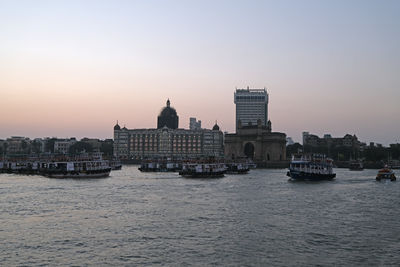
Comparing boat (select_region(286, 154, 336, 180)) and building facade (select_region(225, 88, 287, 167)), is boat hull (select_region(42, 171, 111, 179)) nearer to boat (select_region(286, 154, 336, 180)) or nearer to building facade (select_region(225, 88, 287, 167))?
boat (select_region(286, 154, 336, 180))

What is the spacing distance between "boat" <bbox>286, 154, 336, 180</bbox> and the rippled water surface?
27501 millimetres

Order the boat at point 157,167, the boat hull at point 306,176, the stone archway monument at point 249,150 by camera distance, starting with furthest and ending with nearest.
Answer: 1. the stone archway monument at point 249,150
2. the boat at point 157,167
3. the boat hull at point 306,176

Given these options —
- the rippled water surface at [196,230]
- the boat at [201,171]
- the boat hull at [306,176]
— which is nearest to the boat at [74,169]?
the boat at [201,171]

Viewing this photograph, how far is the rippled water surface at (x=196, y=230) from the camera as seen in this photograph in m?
27.5

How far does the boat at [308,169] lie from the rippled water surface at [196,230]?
27.5 m

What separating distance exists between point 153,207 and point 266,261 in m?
22.0

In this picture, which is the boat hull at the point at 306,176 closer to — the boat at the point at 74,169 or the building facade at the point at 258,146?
the boat at the point at 74,169

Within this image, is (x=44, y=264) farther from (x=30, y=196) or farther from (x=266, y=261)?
(x=30, y=196)

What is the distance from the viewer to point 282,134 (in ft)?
596

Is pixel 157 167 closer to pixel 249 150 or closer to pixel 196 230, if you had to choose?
pixel 249 150

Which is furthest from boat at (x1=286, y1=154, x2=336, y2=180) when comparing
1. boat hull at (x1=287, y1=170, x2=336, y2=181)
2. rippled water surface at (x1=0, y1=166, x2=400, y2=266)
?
rippled water surface at (x1=0, y1=166, x2=400, y2=266)

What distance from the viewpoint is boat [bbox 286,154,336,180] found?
8519 cm

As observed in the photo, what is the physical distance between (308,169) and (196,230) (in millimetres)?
54356

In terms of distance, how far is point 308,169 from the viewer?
85812 millimetres
